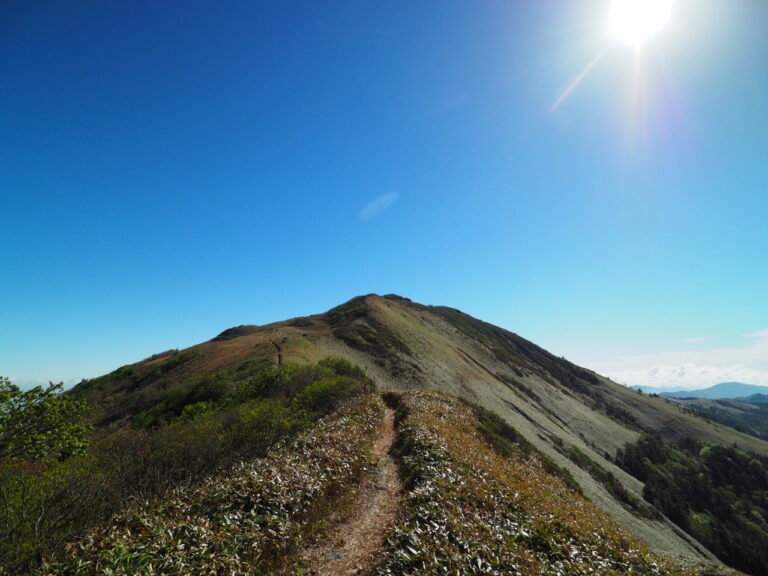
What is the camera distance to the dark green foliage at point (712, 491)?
185 feet

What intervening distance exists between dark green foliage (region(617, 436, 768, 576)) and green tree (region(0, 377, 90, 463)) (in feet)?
262

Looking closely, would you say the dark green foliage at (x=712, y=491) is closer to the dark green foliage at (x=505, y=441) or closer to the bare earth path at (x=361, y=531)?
the dark green foliage at (x=505, y=441)

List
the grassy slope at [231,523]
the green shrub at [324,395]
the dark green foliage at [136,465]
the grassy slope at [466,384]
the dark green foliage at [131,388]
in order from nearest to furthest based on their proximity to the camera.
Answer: the grassy slope at [231,523] → the dark green foliage at [136,465] → the green shrub at [324,395] → the dark green foliage at [131,388] → the grassy slope at [466,384]

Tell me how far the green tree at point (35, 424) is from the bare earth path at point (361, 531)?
1313 centimetres

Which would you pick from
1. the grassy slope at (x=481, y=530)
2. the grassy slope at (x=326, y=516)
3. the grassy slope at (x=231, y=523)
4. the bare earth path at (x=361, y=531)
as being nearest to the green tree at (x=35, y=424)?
the grassy slope at (x=231, y=523)

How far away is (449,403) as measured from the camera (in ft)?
113

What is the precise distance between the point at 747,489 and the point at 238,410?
430 ft

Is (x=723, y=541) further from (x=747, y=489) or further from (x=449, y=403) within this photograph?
(x=449, y=403)

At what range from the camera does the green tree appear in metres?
13.4

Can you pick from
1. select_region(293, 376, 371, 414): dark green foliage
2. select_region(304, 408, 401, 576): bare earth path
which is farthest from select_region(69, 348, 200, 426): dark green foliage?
select_region(304, 408, 401, 576): bare earth path

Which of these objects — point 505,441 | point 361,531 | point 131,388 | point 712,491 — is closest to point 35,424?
point 361,531

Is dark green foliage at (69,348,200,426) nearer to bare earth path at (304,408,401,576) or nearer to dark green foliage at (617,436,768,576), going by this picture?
bare earth path at (304,408,401,576)

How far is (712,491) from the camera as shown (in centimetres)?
7525

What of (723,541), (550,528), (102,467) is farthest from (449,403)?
(723,541)
